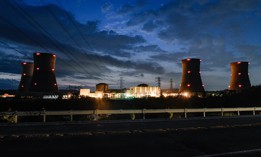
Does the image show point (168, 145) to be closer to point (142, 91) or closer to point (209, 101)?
point (209, 101)

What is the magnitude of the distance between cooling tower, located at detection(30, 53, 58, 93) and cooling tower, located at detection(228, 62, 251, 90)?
45.5 m

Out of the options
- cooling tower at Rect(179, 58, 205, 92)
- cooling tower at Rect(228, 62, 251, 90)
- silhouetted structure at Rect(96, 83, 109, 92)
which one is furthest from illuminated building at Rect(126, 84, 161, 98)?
silhouetted structure at Rect(96, 83, 109, 92)

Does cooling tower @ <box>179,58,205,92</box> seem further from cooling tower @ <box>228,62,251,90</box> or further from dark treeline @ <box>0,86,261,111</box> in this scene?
dark treeline @ <box>0,86,261,111</box>

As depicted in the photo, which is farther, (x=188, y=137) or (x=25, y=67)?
(x=25, y=67)

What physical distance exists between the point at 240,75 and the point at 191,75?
13252mm

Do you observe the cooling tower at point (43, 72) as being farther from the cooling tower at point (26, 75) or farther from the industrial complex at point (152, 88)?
the cooling tower at point (26, 75)

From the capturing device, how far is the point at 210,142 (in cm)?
952

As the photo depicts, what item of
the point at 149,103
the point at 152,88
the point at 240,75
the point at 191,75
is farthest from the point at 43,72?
the point at 240,75

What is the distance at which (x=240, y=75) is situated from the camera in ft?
230

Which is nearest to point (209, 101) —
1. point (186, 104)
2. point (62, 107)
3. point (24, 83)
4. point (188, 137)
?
point (186, 104)

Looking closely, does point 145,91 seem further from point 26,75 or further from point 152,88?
point 26,75

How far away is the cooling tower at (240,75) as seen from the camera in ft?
227

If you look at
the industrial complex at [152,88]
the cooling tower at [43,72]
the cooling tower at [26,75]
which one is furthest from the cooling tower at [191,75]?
the cooling tower at [26,75]

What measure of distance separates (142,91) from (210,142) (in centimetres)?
6431
